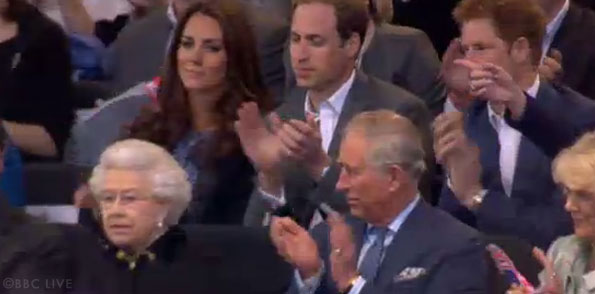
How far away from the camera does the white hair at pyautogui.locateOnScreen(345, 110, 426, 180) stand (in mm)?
5652

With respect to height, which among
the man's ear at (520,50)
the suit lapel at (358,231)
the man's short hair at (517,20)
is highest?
the man's short hair at (517,20)

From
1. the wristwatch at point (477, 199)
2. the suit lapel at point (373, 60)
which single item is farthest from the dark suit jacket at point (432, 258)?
the suit lapel at point (373, 60)

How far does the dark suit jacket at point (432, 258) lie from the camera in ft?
18.0

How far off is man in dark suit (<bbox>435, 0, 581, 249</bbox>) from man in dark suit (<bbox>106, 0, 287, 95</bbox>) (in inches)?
47.0

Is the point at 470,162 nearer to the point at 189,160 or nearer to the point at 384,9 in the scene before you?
the point at 189,160

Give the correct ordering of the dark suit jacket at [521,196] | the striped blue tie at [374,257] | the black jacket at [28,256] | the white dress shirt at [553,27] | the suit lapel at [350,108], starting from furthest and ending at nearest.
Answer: the white dress shirt at [553,27], the suit lapel at [350,108], the dark suit jacket at [521,196], the black jacket at [28,256], the striped blue tie at [374,257]

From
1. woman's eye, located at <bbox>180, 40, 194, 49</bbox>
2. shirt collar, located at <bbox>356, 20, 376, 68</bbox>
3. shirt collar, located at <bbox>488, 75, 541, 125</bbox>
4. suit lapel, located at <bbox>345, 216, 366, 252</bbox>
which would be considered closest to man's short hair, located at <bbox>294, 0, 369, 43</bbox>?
shirt collar, located at <bbox>356, 20, 376, 68</bbox>

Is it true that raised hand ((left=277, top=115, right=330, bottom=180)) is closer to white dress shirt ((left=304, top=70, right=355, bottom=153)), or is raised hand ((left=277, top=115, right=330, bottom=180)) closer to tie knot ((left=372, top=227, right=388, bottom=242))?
white dress shirt ((left=304, top=70, right=355, bottom=153))

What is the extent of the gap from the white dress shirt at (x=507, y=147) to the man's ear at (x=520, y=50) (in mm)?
84

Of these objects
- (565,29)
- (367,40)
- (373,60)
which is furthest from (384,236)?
(565,29)

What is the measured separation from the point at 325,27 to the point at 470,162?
0.83 metres

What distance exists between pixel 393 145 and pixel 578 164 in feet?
1.85

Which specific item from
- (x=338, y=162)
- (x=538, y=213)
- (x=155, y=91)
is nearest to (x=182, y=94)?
(x=155, y=91)

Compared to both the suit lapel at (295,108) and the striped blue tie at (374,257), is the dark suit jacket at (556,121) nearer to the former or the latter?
the striped blue tie at (374,257)
